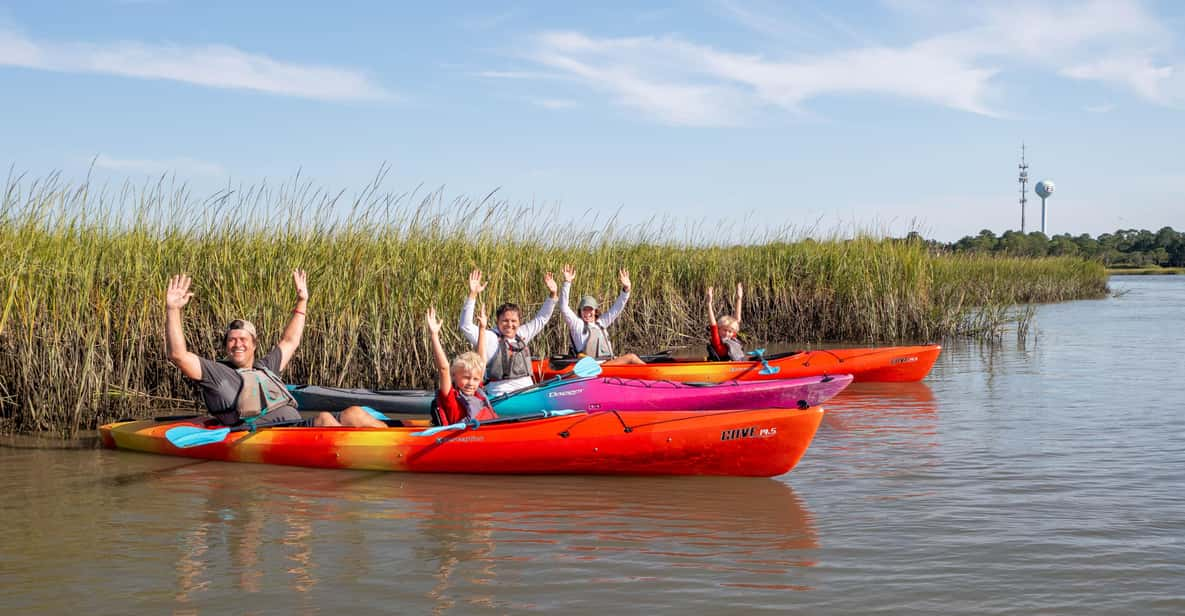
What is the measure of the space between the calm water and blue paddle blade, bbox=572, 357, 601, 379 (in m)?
1.74

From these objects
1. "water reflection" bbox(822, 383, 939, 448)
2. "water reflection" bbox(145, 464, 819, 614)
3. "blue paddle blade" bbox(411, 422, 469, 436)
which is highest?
"blue paddle blade" bbox(411, 422, 469, 436)

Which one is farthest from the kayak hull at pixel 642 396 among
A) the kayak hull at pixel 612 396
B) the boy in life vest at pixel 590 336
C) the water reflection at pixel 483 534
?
the boy in life vest at pixel 590 336

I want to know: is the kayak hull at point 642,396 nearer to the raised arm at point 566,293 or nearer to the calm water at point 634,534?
the calm water at point 634,534

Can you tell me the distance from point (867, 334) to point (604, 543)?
1055cm

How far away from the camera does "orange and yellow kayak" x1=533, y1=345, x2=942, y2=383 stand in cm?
930

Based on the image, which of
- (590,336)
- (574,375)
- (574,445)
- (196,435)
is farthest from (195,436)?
(590,336)

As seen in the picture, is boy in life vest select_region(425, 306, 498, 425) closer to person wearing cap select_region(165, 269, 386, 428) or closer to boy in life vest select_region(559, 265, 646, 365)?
person wearing cap select_region(165, 269, 386, 428)

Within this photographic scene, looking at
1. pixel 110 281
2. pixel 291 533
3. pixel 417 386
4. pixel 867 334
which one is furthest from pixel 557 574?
pixel 867 334

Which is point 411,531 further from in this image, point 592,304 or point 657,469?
point 592,304

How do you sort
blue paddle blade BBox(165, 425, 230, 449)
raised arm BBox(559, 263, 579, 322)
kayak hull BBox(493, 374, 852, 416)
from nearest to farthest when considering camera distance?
1. blue paddle blade BBox(165, 425, 230, 449)
2. kayak hull BBox(493, 374, 852, 416)
3. raised arm BBox(559, 263, 579, 322)

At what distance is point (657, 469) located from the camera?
593 centimetres

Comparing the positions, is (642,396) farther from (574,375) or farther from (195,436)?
(195,436)

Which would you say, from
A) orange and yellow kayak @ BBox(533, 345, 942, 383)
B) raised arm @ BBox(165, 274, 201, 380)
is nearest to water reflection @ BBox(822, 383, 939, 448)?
orange and yellow kayak @ BBox(533, 345, 942, 383)

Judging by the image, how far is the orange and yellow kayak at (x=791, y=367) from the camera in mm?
9297
